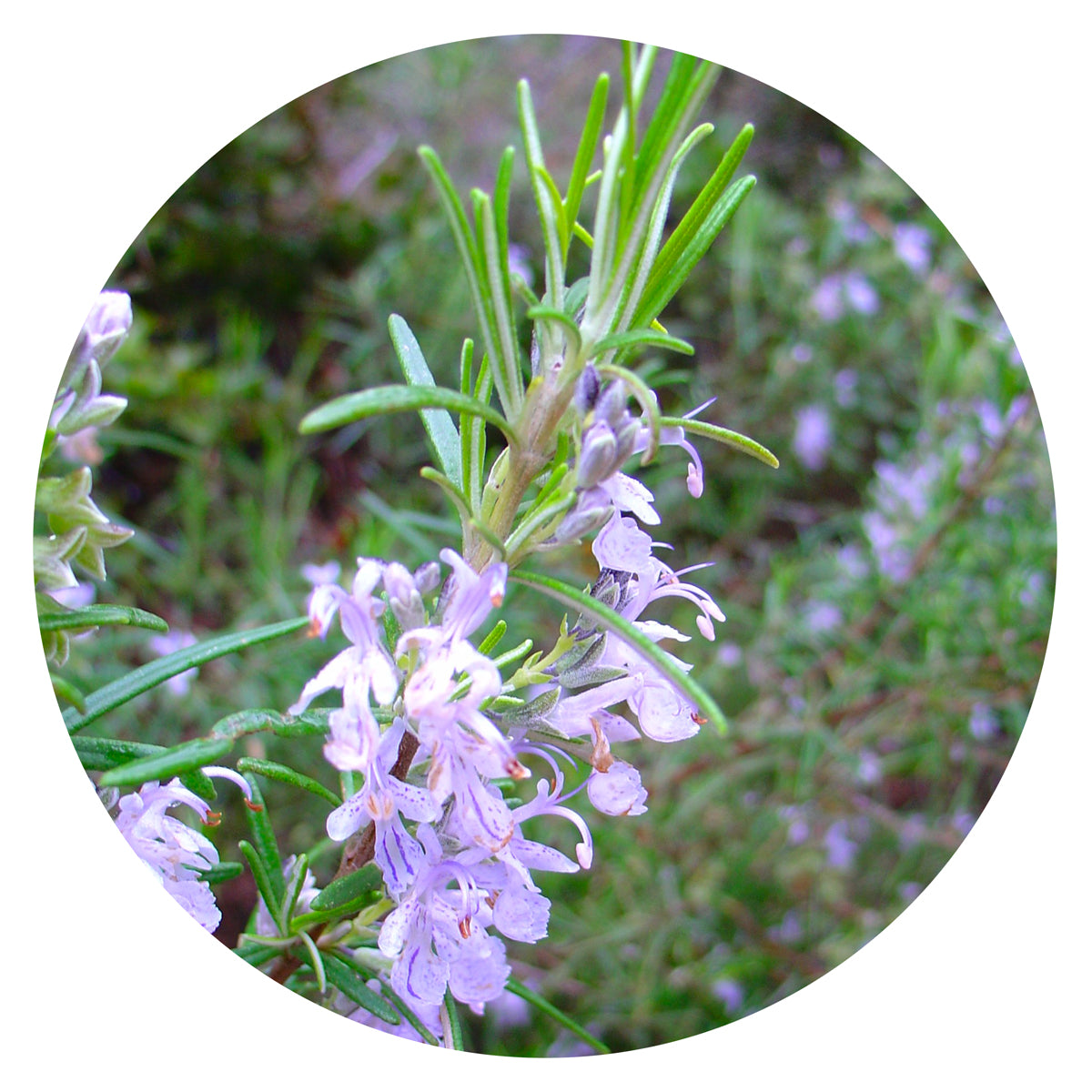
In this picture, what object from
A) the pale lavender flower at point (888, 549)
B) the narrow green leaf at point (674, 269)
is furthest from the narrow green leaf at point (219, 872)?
the pale lavender flower at point (888, 549)

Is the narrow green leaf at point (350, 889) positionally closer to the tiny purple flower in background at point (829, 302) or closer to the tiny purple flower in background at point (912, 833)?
the tiny purple flower in background at point (912, 833)

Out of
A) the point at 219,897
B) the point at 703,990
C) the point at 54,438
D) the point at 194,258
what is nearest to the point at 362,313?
the point at 194,258

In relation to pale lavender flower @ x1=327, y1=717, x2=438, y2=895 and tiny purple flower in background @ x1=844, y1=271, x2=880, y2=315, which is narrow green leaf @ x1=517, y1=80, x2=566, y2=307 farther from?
tiny purple flower in background @ x1=844, y1=271, x2=880, y2=315

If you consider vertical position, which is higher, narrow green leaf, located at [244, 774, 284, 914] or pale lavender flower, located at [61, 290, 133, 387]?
pale lavender flower, located at [61, 290, 133, 387]

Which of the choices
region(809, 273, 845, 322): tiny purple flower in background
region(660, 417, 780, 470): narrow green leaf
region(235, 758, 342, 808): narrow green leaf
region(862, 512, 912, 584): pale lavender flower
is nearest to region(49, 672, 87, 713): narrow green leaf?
region(235, 758, 342, 808): narrow green leaf

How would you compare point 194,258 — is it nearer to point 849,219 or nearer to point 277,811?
point 277,811

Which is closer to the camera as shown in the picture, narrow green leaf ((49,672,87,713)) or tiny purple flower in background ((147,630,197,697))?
narrow green leaf ((49,672,87,713))
